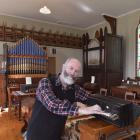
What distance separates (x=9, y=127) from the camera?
11.6 feet

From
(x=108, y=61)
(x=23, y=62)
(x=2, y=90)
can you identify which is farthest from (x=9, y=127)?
(x=108, y=61)

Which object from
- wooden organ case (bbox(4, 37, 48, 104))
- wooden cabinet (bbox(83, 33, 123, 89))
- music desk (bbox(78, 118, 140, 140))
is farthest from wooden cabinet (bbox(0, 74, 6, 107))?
music desk (bbox(78, 118, 140, 140))

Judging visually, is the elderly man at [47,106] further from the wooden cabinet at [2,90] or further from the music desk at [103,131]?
the wooden cabinet at [2,90]

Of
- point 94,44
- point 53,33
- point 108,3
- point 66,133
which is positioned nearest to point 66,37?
point 53,33

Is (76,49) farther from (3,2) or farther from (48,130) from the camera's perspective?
(48,130)

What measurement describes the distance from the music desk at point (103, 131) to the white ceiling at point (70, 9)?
12.6ft

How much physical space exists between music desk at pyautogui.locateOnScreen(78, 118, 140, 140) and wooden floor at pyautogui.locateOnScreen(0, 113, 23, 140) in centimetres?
209

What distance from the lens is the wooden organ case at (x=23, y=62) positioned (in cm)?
484

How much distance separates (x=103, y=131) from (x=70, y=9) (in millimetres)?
4429

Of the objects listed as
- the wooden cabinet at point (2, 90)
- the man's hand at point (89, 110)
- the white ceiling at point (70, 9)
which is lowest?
the wooden cabinet at point (2, 90)

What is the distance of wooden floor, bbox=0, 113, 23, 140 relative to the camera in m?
3.05

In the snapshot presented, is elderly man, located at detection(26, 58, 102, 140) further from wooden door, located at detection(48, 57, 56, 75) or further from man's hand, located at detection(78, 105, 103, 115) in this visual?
wooden door, located at detection(48, 57, 56, 75)

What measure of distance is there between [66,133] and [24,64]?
3.80 metres

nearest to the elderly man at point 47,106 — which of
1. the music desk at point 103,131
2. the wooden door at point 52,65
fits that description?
the music desk at point 103,131
